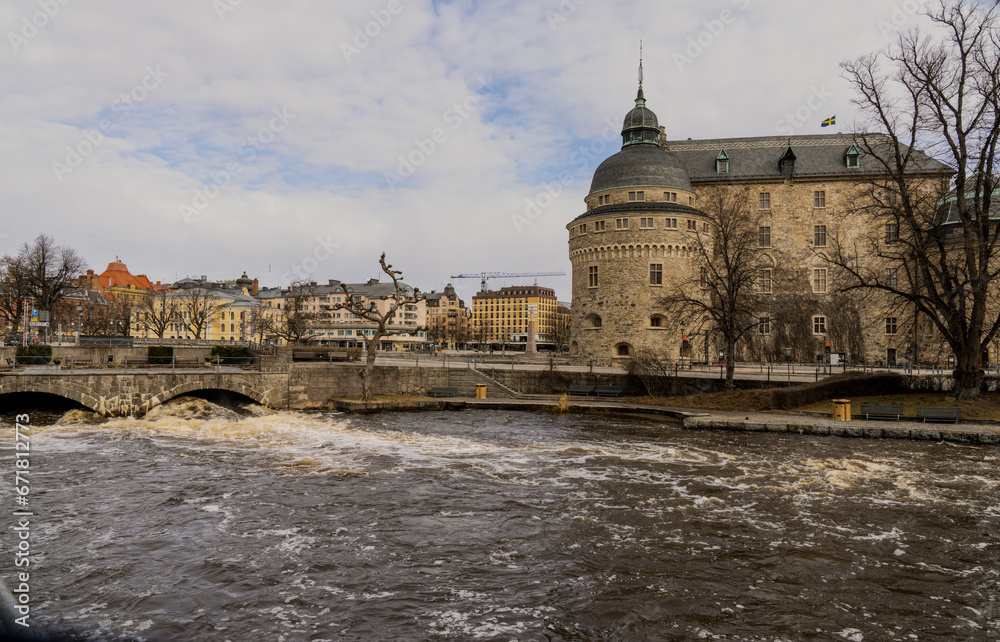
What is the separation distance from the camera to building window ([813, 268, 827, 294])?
182 feet

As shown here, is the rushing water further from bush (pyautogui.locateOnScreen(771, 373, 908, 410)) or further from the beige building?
the beige building

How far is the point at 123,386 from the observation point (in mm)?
26594

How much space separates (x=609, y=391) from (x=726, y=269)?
9.97 meters

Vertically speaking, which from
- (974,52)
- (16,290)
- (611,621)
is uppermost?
(974,52)

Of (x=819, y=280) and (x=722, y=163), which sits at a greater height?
(x=722, y=163)

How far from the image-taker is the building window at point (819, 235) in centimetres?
5612

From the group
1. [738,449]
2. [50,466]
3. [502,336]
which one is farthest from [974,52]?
[502,336]

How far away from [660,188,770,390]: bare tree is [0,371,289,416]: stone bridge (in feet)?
77.3

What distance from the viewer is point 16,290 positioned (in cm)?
5312

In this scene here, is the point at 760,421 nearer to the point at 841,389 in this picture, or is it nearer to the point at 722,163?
the point at 841,389

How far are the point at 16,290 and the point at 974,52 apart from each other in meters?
69.2

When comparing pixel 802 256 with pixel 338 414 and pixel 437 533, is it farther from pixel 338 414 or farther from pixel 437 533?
pixel 437 533

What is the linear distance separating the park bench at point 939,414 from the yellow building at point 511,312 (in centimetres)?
15493

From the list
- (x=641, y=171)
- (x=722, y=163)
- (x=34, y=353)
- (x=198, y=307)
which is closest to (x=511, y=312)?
(x=198, y=307)
